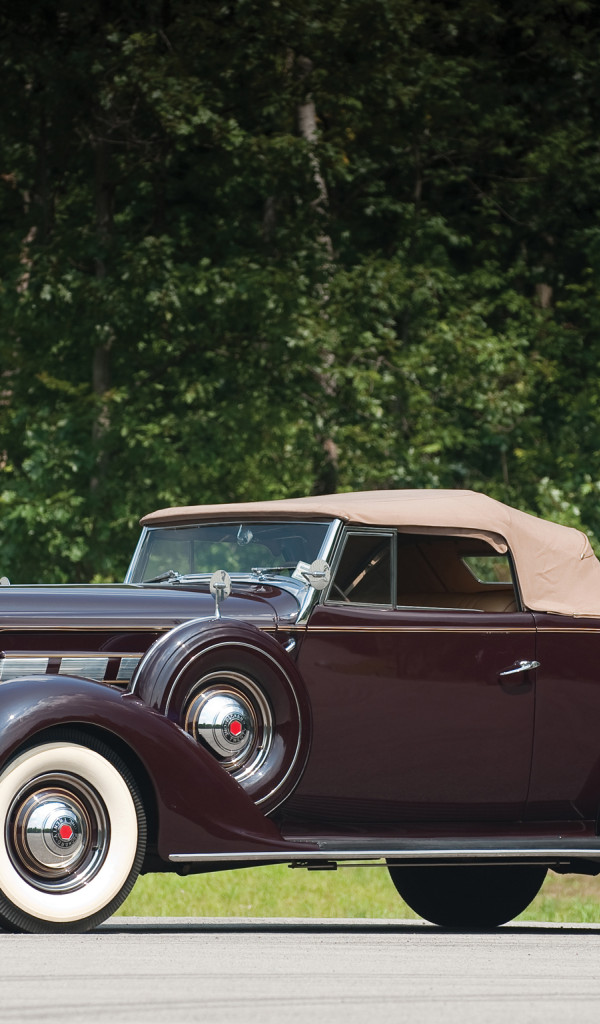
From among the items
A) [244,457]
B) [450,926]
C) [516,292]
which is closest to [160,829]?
[450,926]

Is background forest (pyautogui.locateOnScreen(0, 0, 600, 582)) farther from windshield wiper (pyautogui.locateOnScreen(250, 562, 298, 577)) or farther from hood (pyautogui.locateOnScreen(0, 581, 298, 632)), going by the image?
hood (pyautogui.locateOnScreen(0, 581, 298, 632))

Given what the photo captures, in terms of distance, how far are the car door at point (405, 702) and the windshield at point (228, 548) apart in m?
0.28

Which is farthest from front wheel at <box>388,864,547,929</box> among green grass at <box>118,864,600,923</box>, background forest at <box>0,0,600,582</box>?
background forest at <box>0,0,600,582</box>

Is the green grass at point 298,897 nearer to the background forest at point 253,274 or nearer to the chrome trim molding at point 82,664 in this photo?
the background forest at point 253,274

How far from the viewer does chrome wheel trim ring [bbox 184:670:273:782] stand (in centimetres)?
736

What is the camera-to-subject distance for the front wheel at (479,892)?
9.61 metres

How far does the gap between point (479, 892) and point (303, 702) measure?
8.95ft

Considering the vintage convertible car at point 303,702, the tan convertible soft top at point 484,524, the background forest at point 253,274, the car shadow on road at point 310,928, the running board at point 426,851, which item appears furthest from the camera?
the background forest at point 253,274

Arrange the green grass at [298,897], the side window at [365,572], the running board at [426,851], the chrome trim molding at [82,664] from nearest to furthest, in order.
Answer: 1. the running board at [426,851]
2. the chrome trim molding at [82,664]
3. the side window at [365,572]
4. the green grass at [298,897]

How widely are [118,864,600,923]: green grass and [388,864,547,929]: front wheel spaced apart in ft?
14.2

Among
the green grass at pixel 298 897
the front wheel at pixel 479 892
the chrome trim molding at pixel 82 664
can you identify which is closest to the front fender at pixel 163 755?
the chrome trim molding at pixel 82 664
